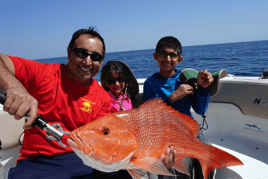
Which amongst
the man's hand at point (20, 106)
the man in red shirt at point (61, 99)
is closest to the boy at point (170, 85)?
the man in red shirt at point (61, 99)

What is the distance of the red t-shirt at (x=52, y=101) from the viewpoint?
1.59 metres

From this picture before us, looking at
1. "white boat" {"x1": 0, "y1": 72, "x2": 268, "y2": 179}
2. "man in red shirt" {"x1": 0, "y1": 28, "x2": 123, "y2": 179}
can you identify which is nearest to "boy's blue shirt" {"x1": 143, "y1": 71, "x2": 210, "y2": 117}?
"white boat" {"x1": 0, "y1": 72, "x2": 268, "y2": 179}

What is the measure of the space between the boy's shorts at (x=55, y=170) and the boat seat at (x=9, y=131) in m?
1.10

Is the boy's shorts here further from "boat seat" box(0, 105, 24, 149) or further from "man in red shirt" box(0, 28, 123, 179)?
"boat seat" box(0, 105, 24, 149)

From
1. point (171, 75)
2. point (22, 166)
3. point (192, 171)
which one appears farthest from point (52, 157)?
point (171, 75)

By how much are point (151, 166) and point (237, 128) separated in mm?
3247

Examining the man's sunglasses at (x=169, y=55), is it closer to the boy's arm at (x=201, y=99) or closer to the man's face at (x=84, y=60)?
the boy's arm at (x=201, y=99)

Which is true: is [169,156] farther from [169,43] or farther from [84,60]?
[169,43]

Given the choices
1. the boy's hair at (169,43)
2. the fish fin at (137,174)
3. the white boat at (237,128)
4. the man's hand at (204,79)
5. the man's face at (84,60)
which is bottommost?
the white boat at (237,128)

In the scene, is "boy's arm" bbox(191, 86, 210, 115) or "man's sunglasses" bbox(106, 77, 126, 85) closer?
"boy's arm" bbox(191, 86, 210, 115)

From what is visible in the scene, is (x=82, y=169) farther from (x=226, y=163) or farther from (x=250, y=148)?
(x=250, y=148)

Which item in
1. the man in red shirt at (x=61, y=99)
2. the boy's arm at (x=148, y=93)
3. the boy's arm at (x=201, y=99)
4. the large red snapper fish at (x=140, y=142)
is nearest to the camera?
the large red snapper fish at (x=140, y=142)

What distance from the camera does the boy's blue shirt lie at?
7.66 feet

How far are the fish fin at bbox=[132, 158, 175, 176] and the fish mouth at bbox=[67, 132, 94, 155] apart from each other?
1.06ft
